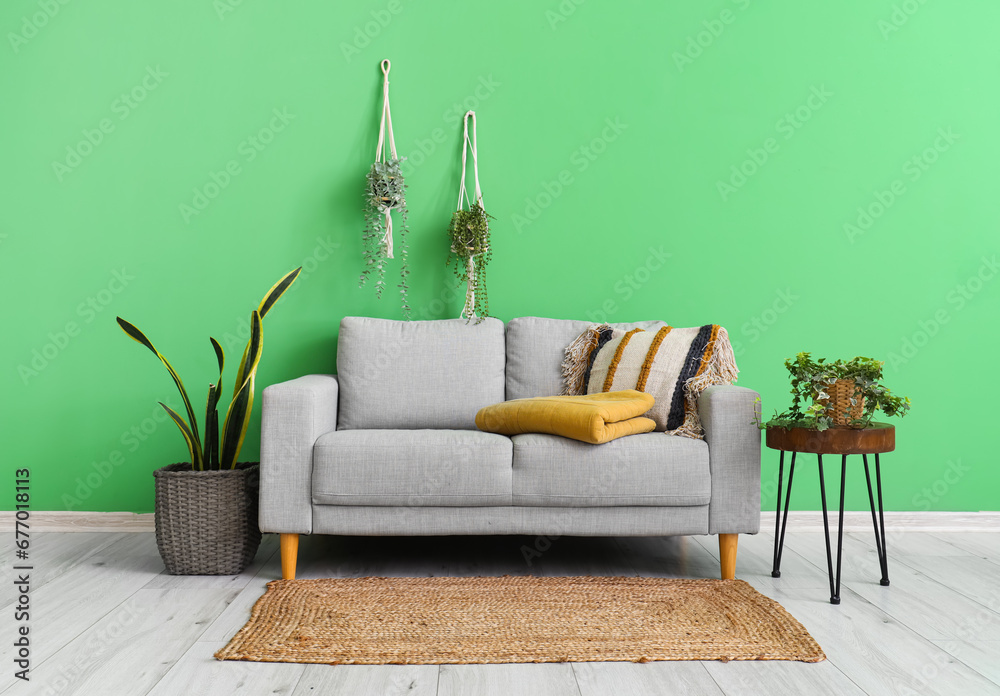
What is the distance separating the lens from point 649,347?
252cm

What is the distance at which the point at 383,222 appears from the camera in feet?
9.50

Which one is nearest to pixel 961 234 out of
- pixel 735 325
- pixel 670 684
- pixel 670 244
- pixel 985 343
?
pixel 985 343

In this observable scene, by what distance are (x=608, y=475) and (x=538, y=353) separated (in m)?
0.69

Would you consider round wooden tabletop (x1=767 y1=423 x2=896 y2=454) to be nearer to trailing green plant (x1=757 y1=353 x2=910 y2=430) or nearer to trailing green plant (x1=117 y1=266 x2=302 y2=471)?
trailing green plant (x1=757 y1=353 x2=910 y2=430)

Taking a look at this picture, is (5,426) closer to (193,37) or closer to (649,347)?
(193,37)

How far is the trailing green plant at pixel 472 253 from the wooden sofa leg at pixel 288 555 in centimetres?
104

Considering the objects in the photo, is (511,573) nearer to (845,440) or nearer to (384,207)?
(845,440)

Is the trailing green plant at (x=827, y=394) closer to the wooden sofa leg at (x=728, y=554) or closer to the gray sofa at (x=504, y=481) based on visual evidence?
the gray sofa at (x=504, y=481)

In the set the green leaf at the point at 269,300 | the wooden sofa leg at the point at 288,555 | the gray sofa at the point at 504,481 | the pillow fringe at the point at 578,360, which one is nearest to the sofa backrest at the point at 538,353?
the pillow fringe at the point at 578,360

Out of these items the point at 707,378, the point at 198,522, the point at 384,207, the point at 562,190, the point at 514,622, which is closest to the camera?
the point at 514,622

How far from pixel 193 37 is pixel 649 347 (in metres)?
2.15

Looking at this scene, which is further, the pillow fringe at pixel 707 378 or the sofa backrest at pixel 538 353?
the sofa backrest at pixel 538 353

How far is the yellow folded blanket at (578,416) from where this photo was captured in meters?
2.12

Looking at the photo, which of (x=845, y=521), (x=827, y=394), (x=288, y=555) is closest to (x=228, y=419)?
(x=288, y=555)
